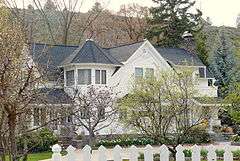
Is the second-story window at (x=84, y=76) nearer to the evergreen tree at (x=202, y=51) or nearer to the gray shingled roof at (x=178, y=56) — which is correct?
the gray shingled roof at (x=178, y=56)

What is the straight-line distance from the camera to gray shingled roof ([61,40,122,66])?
35594 mm

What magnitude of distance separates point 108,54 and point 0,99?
31.6 metres

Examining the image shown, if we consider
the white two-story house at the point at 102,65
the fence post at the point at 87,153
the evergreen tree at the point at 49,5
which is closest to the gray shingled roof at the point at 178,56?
the white two-story house at the point at 102,65

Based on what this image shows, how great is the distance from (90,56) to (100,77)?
5.77 feet

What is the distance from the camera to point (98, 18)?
190 ft

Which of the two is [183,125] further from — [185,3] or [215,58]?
[185,3]

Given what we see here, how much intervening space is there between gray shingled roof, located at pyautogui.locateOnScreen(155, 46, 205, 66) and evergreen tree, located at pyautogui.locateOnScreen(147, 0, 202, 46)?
18.3 ft

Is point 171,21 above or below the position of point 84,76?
above

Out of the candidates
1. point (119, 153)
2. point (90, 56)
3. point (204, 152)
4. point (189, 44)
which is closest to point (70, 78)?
point (90, 56)

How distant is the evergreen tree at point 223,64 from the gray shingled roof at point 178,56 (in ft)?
7.75

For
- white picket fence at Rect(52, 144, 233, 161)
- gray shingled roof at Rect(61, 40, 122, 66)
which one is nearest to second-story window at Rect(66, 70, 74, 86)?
gray shingled roof at Rect(61, 40, 122, 66)

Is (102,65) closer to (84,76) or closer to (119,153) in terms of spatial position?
(84,76)

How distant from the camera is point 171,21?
174ft

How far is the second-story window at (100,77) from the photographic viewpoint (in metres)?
35.6
